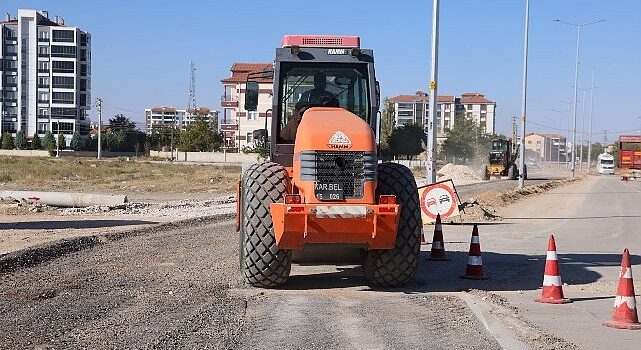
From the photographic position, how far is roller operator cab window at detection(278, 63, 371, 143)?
12.2m

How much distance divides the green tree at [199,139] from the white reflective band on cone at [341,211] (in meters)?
113

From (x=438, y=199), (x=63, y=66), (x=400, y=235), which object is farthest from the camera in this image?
(x=63, y=66)

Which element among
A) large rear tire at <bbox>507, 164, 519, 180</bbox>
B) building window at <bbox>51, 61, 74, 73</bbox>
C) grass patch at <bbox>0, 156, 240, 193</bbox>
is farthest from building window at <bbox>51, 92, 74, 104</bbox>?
large rear tire at <bbox>507, 164, 519, 180</bbox>

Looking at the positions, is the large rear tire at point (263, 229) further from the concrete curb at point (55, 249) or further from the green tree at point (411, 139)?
the green tree at point (411, 139)

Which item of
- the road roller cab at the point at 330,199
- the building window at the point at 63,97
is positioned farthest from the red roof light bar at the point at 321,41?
the building window at the point at 63,97

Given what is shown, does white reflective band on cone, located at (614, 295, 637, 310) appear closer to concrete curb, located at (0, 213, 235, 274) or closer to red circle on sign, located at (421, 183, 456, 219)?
concrete curb, located at (0, 213, 235, 274)

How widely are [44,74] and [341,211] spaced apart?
130868mm

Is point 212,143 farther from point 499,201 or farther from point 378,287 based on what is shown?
point 378,287

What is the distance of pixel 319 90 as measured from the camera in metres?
12.3

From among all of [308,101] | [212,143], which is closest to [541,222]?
[308,101]

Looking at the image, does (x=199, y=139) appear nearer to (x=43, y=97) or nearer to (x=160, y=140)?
(x=160, y=140)

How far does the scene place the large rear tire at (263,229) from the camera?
1063 centimetres

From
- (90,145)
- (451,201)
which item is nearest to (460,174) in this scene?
(451,201)

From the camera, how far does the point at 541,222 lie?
25.7 meters
